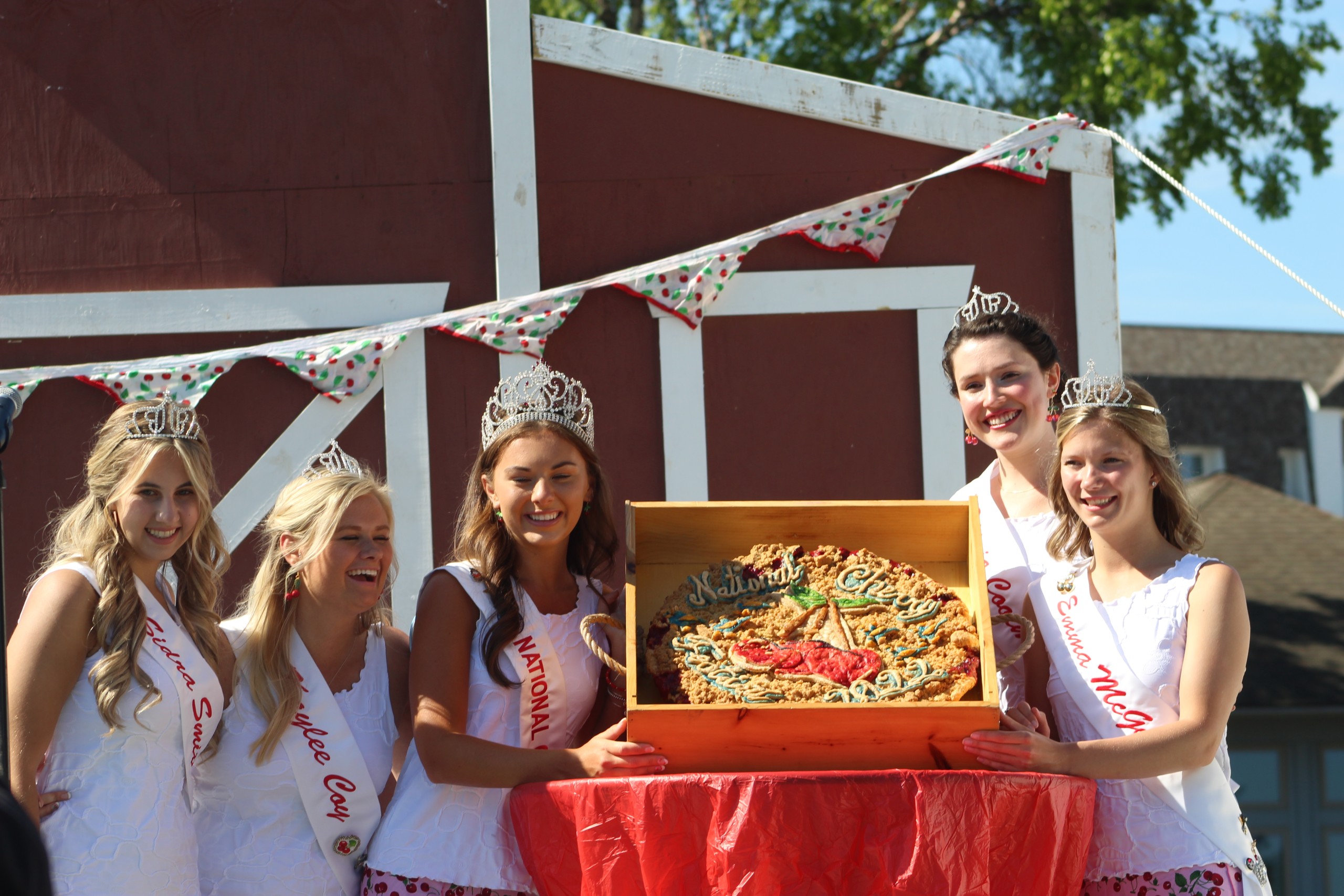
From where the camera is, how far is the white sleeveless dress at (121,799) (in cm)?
254

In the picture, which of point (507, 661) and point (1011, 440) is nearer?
point (507, 661)

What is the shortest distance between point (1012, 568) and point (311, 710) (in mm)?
1637

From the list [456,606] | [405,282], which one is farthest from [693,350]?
[456,606]

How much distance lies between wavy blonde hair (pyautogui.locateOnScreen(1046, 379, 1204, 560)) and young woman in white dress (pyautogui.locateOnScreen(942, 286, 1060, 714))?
0.31 ft

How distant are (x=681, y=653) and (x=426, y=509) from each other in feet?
8.21

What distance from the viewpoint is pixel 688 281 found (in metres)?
4.88

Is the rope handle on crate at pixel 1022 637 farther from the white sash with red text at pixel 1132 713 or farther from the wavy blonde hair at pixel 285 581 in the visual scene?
the wavy blonde hair at pixel 285 581

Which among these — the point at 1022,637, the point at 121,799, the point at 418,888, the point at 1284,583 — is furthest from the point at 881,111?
the point at 1284,583

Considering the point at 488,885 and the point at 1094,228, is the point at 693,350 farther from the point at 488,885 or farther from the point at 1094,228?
the point at 488,885

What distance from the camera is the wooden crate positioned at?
2357mm

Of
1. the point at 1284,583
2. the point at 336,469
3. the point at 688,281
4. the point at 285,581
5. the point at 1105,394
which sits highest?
the point at 688,281

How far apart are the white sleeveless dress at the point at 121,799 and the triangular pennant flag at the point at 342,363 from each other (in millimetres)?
2228

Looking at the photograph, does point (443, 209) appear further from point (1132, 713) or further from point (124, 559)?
point (1132, 713)

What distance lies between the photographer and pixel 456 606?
2.77m
